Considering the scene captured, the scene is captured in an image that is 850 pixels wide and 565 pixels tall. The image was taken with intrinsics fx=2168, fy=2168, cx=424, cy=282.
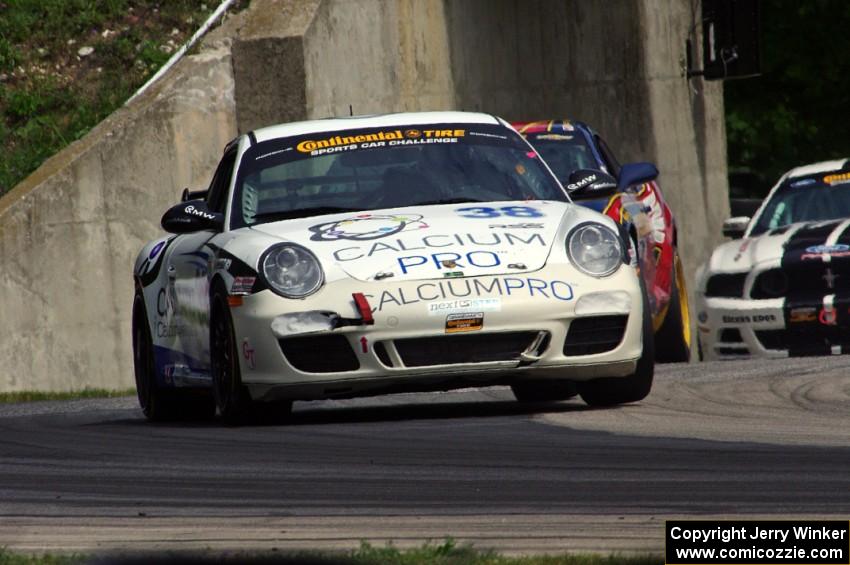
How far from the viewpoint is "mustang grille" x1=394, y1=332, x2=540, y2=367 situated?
935 centimetres

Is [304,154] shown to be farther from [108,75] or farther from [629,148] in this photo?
[629,148]

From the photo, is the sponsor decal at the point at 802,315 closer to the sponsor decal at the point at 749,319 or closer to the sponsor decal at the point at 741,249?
the sponsor decal at the point at 749,319

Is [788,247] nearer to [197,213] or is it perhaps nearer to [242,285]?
[197,213]

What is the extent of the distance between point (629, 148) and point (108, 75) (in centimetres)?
582

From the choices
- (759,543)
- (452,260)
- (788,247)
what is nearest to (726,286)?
(788,247)

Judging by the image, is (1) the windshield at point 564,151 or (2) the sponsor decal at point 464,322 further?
(1) the windshield at point 564,151

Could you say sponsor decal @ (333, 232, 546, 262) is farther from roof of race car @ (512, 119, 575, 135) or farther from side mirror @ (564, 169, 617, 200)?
roof of race car @ (512, 119, 575, 135)

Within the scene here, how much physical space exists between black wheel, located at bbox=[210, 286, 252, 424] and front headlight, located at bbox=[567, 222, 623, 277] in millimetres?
1558

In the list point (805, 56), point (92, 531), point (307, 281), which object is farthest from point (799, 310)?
point (805, 56)

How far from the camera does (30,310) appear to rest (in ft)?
64.4

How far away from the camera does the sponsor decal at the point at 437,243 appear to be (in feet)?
30.9

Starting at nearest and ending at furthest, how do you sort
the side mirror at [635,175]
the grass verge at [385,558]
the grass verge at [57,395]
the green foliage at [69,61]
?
the grass verge at [385,558]
the side mirror at [635,175]
the grass verge at [57,395]
the green foliage at [69,61]

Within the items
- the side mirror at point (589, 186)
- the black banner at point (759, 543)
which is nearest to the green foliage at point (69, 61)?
the side mirror at point (589, 186)

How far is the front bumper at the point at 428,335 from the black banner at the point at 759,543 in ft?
12.3
